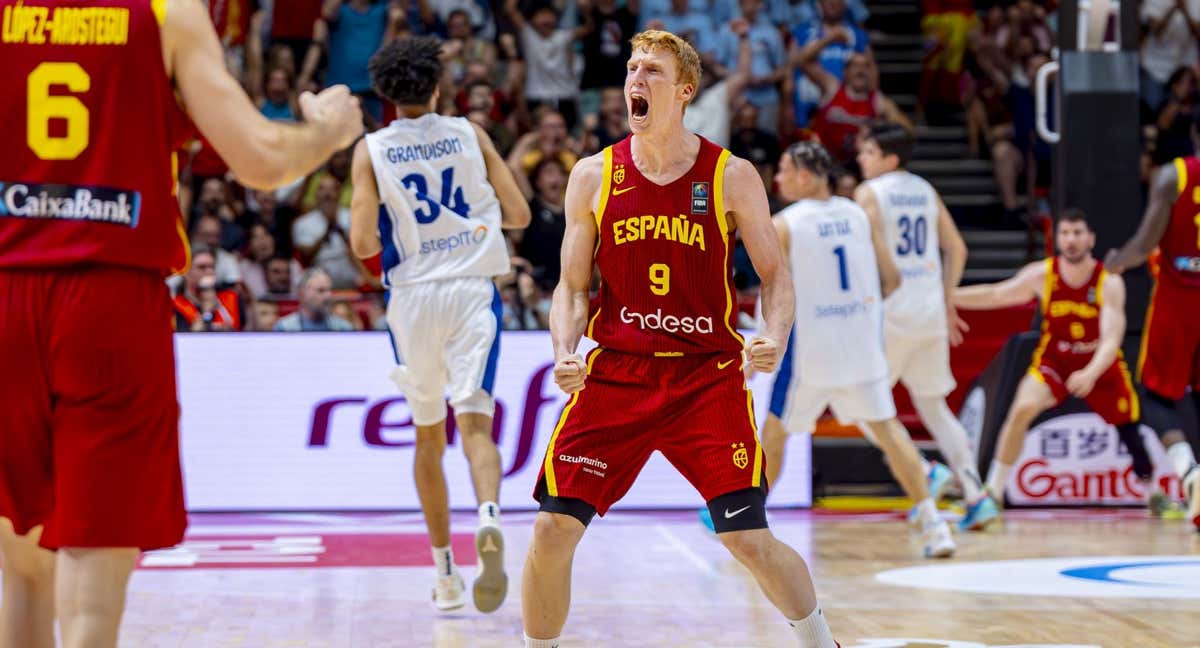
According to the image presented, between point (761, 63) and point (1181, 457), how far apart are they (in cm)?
625

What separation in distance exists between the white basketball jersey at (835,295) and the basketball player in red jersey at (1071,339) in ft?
5.97

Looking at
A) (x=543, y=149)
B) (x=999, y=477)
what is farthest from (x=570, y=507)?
(x=543, y=149)

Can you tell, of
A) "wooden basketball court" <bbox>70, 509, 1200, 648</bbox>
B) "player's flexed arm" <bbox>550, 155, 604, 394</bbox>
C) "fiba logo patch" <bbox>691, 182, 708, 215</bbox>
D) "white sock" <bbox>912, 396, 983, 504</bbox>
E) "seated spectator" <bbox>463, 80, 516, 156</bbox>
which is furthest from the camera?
"seated spectator" <bbox>463, 80, 516, 156</bbox>

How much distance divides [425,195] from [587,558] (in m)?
2.33

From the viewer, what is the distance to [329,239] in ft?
42.1

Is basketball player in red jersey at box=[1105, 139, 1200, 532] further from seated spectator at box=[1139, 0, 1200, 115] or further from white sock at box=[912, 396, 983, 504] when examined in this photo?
seated spectator at box=[1139, 0, 1200, 115]

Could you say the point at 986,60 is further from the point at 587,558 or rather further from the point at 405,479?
the point at 587,558

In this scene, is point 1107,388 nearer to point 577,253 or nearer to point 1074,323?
point 1074,323

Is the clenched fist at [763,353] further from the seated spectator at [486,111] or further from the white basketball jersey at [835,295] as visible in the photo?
the seated spectator at [486,111]

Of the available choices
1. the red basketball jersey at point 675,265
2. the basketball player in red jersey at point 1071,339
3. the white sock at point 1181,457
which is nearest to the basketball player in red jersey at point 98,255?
the red basketball jersey at point 675,265

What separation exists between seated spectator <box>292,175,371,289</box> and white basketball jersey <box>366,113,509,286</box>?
585cm

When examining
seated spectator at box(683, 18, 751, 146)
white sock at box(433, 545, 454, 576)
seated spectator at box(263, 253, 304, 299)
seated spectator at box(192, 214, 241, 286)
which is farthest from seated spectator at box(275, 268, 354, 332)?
white sock at box(433, 545, 454, 576)

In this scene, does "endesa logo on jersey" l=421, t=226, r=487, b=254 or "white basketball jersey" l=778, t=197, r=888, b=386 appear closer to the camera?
"endesa logo on jersey" l=421, t=226, r=487, b=254

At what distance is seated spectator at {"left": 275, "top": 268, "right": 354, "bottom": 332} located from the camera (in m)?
11.0
